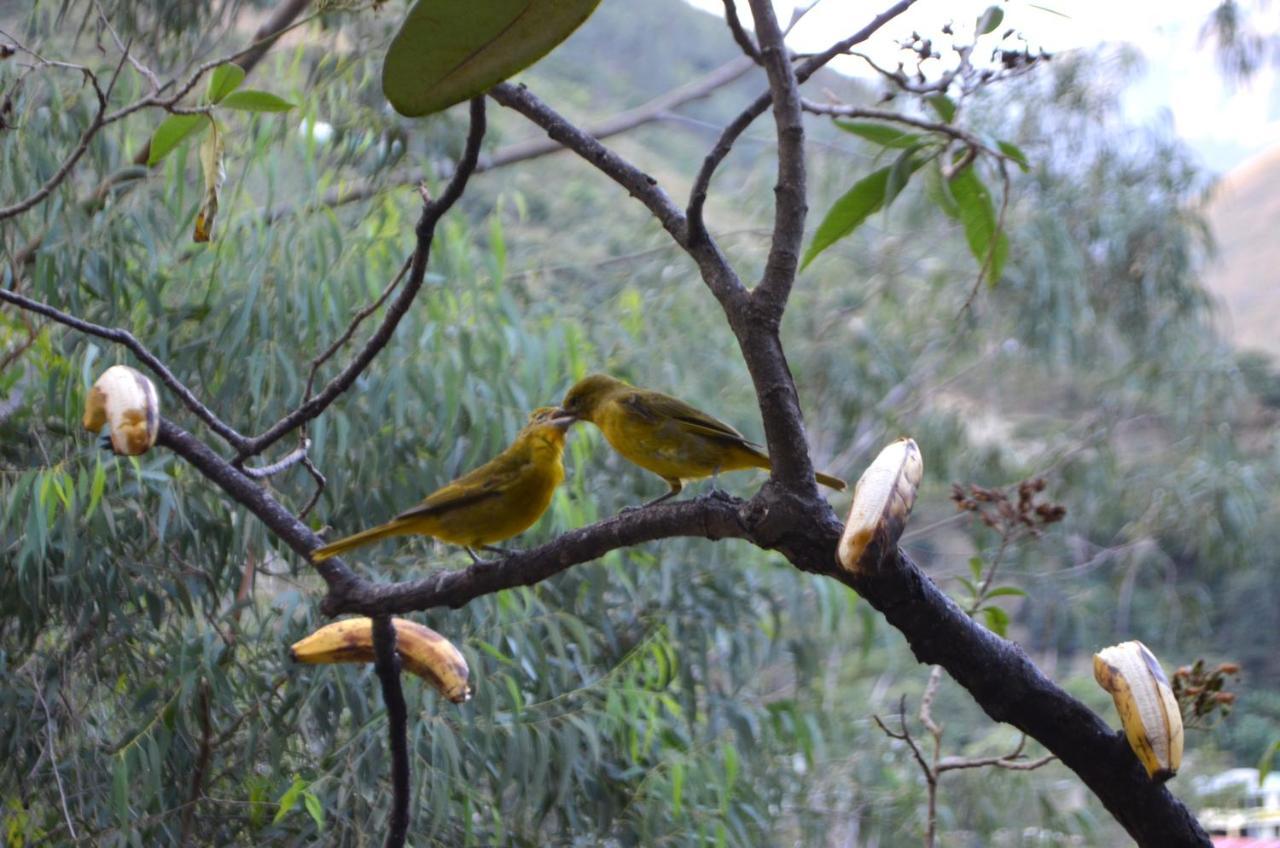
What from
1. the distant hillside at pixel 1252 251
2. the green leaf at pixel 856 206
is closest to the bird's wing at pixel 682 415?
the green leaf at pixel 856 206

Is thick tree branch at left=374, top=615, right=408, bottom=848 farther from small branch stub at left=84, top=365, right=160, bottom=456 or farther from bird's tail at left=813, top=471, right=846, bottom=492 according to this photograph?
bird's tail at left=813, top=471, right=846, bottom=492

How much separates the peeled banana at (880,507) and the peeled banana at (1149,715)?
0.27 m

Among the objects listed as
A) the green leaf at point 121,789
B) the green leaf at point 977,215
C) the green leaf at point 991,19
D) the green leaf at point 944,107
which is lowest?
the green leaf at point 121,789

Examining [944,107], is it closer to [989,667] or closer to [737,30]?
[737,30]

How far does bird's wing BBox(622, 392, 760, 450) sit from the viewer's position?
6.66 ft

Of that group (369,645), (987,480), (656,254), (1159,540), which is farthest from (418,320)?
(1159,540)

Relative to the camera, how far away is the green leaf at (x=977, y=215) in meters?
1.59

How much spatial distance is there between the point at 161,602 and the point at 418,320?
1.05 m

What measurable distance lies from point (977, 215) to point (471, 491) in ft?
2.81

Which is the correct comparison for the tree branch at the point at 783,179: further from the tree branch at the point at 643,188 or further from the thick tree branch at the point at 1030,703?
the thick tree branch at the point at 1030,703

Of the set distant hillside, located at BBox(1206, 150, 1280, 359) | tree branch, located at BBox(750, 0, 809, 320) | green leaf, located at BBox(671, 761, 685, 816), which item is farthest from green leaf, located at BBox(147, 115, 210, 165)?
distant hillside, located at BBox(1206, 150, 1280, 359)

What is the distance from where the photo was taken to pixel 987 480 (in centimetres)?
707

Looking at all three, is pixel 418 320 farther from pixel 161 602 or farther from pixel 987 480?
pixel 987 480

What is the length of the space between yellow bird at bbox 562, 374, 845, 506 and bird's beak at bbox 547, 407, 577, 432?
0.21 feet
